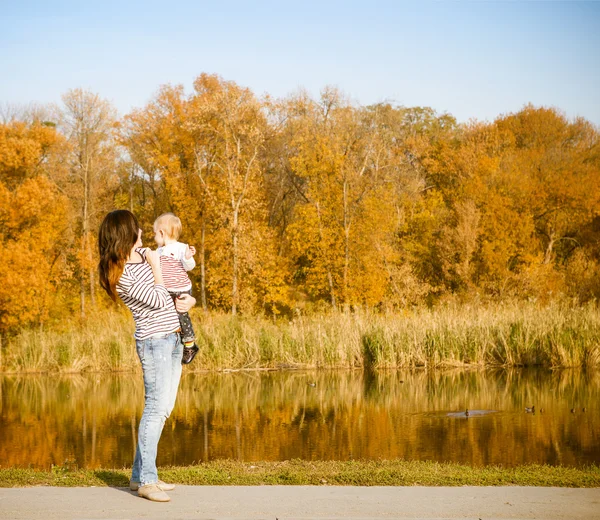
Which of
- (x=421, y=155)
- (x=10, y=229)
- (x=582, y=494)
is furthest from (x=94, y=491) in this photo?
(x=421, y=155)

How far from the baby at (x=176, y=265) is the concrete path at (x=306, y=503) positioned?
1.10 metres

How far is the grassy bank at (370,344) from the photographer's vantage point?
18656mm

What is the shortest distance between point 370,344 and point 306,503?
13.9 meters

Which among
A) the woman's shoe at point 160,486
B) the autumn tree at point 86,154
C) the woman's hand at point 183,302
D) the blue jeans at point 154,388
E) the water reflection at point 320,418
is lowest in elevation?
the water reflection at point 320,418

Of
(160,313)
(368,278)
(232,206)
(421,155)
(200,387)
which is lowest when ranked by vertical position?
(200,387)

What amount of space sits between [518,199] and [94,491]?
37097 mm

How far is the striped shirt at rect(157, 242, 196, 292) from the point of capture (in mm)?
5980

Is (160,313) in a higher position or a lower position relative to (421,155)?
lower

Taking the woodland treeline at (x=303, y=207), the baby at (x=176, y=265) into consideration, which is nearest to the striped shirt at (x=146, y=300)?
the baby at (x=176, y=265)

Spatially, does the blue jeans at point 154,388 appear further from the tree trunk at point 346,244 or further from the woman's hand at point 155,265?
the tree trunk at point 346,244

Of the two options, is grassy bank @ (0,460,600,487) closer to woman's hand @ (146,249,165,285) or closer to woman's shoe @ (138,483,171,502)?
woman's shoe @ (138,483,171,502)

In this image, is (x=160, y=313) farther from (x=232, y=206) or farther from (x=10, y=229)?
(x=232, y=206)

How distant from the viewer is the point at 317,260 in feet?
120

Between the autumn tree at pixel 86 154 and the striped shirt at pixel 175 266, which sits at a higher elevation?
the autumn tree at pixel 86 154
